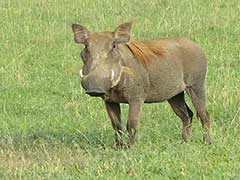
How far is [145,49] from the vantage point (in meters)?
7.02

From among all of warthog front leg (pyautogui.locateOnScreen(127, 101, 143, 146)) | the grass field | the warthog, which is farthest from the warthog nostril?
warthog front leg (pyautogui.locateOnScreen(127, 101, 143, 146))

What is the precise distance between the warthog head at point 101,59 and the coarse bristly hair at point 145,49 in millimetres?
324

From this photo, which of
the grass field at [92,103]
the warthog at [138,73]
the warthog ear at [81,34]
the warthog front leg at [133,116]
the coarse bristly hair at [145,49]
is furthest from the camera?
→ the coarse bristly hair at [145,49]

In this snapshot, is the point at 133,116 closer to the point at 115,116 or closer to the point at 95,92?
the point at 115,116

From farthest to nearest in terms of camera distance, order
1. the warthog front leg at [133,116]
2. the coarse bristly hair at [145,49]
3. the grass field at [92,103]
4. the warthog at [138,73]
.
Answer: the coarse bristly hair at [145,49]
the warthog front leg at [133,116]
the warthog at [138,73]
the grass field at [92,103]

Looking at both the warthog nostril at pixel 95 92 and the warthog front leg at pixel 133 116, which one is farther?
the warthog front leg at pixel 133 116

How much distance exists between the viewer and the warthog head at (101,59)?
6.16m

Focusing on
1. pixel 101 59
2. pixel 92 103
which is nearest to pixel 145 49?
pixel 101 59

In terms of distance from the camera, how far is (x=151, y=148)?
6254 millimetres

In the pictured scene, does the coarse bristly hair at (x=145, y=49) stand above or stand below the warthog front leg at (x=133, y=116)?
above

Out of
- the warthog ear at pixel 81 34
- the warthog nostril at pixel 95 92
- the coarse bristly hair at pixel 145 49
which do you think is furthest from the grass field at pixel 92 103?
the warthog ear at pixel 81 34

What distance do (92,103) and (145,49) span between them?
4.88 feet

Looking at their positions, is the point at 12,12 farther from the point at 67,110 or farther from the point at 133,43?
the point at 133,43

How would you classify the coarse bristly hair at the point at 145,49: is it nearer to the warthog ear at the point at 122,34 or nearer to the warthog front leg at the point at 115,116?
the warthog ear at the point at 122,34
